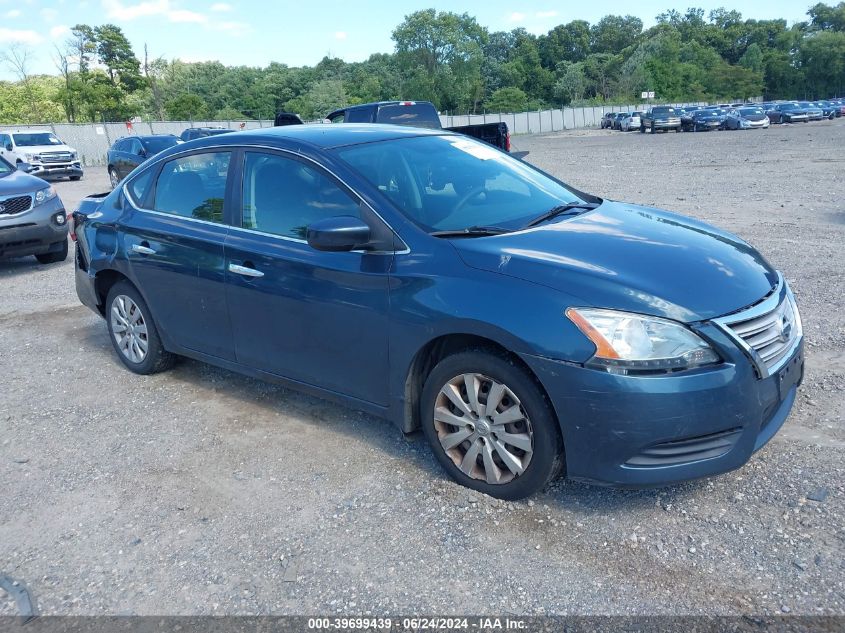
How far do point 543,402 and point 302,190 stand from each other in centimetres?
189

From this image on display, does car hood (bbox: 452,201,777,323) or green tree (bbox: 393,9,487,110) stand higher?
green tree (bbox: 393,9,487,110)

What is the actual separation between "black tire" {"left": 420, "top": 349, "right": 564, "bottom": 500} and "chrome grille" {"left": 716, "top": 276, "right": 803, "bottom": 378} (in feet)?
2.76

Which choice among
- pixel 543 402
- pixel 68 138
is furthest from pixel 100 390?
pixel 68 138

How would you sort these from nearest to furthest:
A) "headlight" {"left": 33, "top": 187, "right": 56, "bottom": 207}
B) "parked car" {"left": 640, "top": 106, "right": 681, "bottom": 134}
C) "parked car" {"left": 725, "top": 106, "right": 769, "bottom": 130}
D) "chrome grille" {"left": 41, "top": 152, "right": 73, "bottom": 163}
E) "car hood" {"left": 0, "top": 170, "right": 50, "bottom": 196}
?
1. "car hood" {"left": 0, "top": 170, "right": 50, "bottom": 196}
2. "headlight" {"left": 33, "top": 187, "right": 56, "bottom": 207}
3. "chrome grille" {"left": 41, "top": 152, "right": 73, "bottom": 163}
4. "parked car" {"left": 725, "top": 106, "right": 769, "bottom": 130}
5. "parked car" {"left": 640, "top": 106, "right": 681, "bottom": 134}

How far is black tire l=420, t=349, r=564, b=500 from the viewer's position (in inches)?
128

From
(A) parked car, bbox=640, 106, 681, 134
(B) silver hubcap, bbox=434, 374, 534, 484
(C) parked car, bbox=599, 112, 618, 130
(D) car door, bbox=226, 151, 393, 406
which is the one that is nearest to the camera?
(B) silver hubcap, bbox=434, 374, 534, 484

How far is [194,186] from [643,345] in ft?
10.4

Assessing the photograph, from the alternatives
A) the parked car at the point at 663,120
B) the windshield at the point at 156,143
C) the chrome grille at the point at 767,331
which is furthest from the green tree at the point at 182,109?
the chrome grille at the point at 767,331

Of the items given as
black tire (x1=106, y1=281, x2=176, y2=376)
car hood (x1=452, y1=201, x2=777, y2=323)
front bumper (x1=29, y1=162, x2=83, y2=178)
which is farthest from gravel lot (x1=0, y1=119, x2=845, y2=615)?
front bumper (x1=29, y1=162, x2=83, y2=178)

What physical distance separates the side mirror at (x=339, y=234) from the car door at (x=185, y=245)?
1.02 m

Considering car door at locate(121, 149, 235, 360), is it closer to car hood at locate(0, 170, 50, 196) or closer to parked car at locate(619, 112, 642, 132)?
→ car hood at locate(0, 170, 50, 196)

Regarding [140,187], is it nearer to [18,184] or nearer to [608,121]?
[18,184]

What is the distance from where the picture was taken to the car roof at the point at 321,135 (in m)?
4.33

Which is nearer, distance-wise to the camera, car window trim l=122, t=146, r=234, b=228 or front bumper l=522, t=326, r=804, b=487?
front bumper l=522, t=326, r=804, b=487
